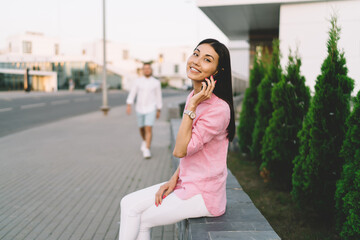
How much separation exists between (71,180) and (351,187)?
13.7 feet

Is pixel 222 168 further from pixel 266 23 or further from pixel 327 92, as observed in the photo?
pixel 266 23

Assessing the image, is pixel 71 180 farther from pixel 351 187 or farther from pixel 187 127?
→ pixel 351 187

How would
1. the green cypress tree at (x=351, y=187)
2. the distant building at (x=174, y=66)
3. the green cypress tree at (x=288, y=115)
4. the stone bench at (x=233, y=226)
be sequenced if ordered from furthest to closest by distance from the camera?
1. the distant building at (x=174, y=66)
2. the green cypress tree at (x=288, y=115)
3. the green cypress tree at (x=351, y=187)
4. the stone bench at (x=233, y=226)

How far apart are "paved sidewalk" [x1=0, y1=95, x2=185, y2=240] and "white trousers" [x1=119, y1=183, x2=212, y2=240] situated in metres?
1.26

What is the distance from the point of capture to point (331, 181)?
135 inches

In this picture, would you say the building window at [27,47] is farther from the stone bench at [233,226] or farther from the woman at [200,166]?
the stone bench at [233,226]

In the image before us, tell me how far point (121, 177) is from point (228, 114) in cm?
377

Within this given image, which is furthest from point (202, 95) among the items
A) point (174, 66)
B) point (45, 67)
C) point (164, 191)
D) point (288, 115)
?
point (174, 66)

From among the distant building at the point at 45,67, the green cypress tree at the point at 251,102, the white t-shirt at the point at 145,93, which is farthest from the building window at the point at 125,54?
the green cypress tree at the point at 251,102

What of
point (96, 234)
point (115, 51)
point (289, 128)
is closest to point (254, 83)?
point (289, 128)

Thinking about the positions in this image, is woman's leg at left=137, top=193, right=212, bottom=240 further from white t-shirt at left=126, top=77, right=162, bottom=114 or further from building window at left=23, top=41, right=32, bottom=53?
building window at left=23, top=41, right=32, bottom=53

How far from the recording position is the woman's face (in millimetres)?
2225

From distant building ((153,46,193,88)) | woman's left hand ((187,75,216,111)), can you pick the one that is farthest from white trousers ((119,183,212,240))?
distant building ((153,46,193,88))

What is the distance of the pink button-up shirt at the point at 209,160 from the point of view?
209cm
